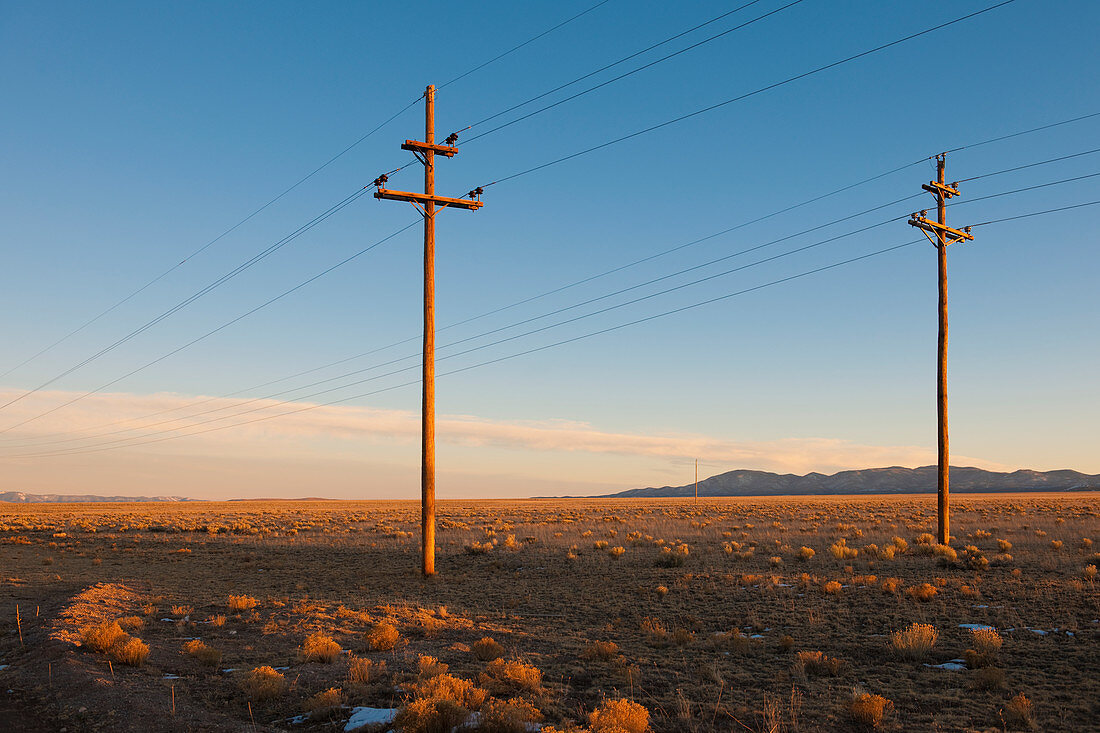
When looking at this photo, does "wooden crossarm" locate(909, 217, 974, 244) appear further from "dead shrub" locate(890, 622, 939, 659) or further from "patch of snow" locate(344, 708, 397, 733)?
"patch of snow" locate(344, 708, 397, 733)

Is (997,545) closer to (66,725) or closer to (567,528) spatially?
(567,528)

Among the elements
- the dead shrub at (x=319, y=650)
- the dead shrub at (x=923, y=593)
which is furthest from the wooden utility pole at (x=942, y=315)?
the dead shrub at (x=319, y=650)

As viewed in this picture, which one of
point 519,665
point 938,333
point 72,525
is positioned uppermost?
point 938,333

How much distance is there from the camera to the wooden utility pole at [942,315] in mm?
23312

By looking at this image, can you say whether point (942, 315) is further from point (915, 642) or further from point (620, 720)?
point (620, 720)

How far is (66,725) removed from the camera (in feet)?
28.6

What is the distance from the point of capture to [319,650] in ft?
38.6

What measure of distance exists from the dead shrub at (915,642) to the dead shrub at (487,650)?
6.91 meters

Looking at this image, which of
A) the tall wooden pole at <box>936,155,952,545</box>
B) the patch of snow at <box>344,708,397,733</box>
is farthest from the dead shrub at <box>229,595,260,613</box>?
the tall wooden pole at <box>936,155,952,545</box>

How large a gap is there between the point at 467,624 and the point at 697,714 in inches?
307

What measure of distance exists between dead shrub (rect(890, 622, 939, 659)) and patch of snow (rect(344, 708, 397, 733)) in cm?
866

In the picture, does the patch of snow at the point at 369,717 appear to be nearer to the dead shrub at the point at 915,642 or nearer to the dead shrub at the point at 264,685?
the dead shrub at the point at 264,685

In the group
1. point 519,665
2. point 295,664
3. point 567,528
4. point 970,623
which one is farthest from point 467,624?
point 567,528

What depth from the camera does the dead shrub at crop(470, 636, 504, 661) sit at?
12052 mm
